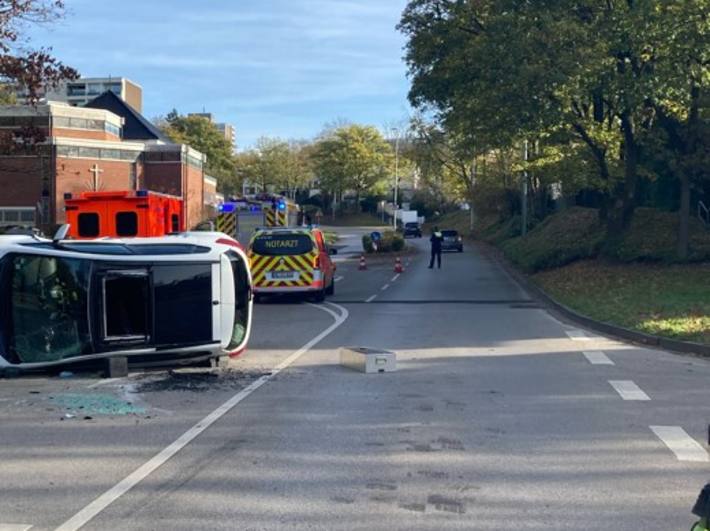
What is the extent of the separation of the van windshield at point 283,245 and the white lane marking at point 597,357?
10.9 meters

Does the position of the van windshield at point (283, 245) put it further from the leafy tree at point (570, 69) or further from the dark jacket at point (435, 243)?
the dark jacket at point (435, 243)

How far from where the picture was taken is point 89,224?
17906mm

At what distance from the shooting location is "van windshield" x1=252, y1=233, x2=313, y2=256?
2316 cm

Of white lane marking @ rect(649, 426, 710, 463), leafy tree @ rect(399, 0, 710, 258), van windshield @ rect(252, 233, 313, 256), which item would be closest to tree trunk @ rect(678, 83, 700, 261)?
leafy tree @ rect(399, 0, 710, 258)

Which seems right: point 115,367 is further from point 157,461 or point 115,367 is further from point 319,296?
point 319,296

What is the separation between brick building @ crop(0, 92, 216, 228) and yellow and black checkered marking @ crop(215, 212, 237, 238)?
17.6m

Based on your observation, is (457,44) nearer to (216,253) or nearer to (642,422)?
(216,253)

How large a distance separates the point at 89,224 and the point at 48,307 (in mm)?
7306

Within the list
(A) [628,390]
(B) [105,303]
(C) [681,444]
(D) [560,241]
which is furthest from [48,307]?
(D) [560,241]

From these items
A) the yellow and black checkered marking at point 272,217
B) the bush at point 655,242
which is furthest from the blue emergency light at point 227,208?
the bush at point 655,242

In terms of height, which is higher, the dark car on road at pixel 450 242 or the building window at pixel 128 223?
the building window at pixel 128 223

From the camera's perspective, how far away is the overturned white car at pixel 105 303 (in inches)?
426

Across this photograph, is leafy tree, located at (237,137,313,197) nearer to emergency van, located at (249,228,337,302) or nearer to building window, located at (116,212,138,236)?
emergency van, located at (249,228,337,302)

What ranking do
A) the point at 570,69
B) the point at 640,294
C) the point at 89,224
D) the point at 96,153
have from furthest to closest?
the point at 96,153
the point at 570,69
the point at 640,294
the point at 89,224
